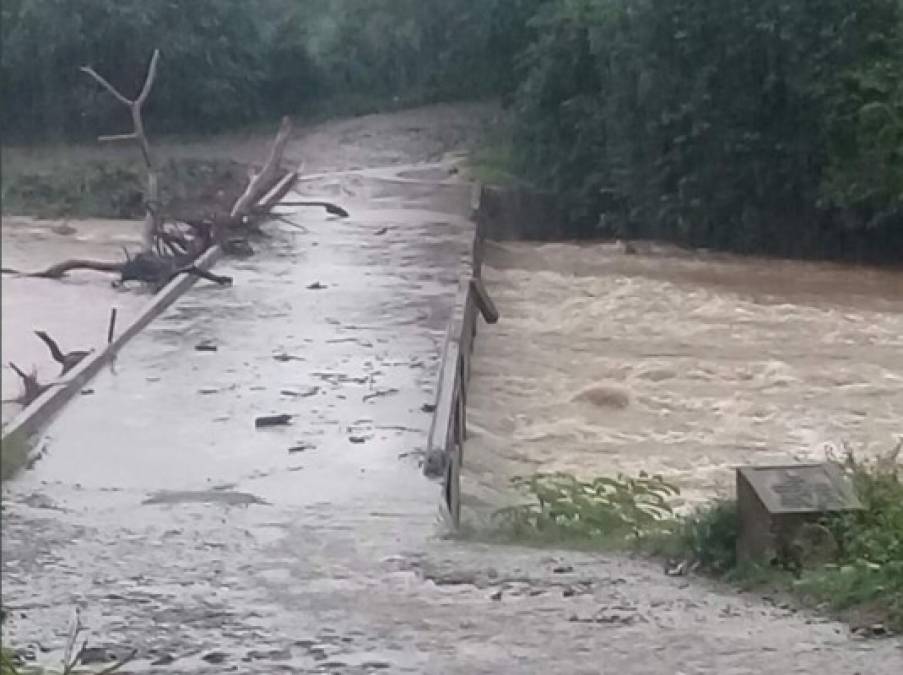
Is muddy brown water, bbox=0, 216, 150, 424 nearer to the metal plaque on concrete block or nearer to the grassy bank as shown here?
the grassy bank

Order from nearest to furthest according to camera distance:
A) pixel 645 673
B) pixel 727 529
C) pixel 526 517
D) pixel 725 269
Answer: pixel 645 673, pixel 727 529, pixel 526 517, pixel 725 269

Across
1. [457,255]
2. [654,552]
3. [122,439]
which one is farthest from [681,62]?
[654,552]

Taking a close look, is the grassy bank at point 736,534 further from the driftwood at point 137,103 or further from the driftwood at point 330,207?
the driftwood at point 330,207

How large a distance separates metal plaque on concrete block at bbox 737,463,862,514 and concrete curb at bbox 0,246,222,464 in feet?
6.68

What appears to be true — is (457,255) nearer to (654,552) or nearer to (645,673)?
(654,552)

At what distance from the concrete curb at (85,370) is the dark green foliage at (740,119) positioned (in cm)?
304

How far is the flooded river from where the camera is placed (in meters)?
8.52

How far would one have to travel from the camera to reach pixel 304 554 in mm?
5363

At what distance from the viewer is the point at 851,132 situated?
48.4 ft

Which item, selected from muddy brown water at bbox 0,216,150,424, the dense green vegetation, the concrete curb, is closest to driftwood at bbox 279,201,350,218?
the concrete curb

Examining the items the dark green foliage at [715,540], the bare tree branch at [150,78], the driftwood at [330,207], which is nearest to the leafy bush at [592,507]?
the dark green foliage at [715,540]

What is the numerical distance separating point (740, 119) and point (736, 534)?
10.2 m

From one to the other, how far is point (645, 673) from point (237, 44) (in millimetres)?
2611

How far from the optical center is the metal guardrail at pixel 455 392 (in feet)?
22.8
